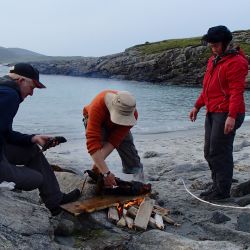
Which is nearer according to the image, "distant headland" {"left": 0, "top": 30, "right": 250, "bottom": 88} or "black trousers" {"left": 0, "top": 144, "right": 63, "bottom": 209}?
"black trousers" {"left": 0, "top": 144, "right": 63, "bottom": 209}

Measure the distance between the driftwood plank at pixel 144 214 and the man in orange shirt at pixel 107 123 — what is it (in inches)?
19.7

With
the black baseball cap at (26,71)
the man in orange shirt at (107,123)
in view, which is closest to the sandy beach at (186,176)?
the man in orange shirt at (107,123)

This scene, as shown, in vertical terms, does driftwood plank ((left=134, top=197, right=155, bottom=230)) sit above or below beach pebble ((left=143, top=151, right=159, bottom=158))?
above

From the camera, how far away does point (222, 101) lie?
6609mm

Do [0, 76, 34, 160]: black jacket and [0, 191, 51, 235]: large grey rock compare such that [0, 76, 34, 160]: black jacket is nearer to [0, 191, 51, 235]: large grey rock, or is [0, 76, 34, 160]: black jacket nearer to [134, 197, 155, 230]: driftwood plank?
[0, 191, 51, 235]: large grey rock

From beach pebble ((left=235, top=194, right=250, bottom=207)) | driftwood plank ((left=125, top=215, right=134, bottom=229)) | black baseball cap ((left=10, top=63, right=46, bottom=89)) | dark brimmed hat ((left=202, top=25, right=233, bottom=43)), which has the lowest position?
beach pebble ((left=235, top=194, right=250, bottom=207))

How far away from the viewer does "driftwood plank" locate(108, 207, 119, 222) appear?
575 centimetres

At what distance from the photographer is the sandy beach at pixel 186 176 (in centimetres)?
577

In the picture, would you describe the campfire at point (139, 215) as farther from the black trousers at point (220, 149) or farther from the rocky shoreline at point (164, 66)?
the rocky shoreline at point (164, 66)

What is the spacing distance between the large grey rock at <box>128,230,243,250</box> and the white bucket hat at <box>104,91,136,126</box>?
1383 mm

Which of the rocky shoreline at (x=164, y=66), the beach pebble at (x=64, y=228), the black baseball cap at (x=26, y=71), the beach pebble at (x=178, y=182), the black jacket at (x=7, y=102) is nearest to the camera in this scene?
the black jacket at (x=7, y=102)

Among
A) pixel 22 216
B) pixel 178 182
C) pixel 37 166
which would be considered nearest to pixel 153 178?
pixel 178 182

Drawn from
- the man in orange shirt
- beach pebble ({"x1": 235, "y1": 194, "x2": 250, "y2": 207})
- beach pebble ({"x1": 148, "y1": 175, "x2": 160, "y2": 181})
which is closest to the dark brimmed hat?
the man in orange shirt

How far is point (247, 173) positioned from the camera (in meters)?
9.34
